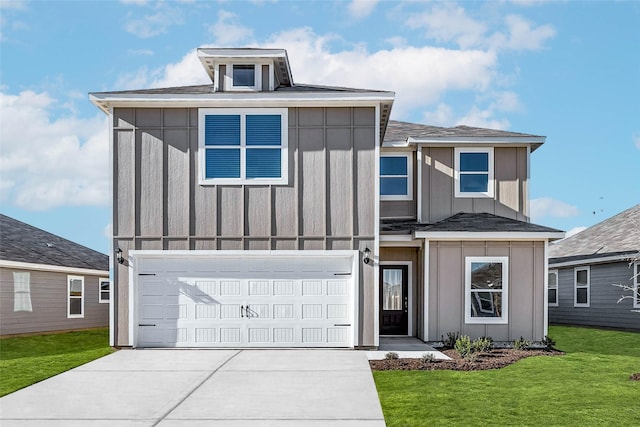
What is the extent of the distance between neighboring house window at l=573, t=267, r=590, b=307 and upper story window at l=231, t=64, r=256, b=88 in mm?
14158

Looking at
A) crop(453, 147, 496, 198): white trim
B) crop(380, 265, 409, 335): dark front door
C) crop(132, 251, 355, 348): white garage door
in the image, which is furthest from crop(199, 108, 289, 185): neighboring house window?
crop(453, 147, 496, 198): white trim

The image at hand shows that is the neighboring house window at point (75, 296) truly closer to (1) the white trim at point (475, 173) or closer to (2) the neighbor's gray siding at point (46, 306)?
(2) the neighbor's gray siding at point (46, 306)

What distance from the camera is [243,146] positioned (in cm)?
1495

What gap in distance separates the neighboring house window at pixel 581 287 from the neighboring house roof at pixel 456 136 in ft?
21.4

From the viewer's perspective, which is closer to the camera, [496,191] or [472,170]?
[496,191]

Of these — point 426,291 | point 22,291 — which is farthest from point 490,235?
point 22,291

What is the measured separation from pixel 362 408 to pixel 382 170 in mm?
11094

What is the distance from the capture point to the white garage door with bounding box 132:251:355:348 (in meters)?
14.9

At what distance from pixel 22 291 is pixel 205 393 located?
39.9ft

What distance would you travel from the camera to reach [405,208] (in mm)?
19000

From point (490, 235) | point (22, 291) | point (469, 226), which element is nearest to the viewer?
point (490, 235)

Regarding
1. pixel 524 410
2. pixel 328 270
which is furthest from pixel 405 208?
pixel 524 410

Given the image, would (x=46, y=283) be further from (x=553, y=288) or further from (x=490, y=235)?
(x=553, y=288)

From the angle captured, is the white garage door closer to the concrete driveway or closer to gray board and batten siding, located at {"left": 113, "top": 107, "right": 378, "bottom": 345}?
gray board and batten siding, located at {"left": 113, "top": 107, "right": 378, "bottom": 345}
